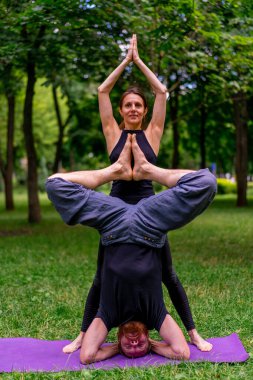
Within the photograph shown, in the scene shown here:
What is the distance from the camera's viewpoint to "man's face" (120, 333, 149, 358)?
4.88 m

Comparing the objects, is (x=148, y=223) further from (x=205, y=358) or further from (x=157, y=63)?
(x=157, y=63)

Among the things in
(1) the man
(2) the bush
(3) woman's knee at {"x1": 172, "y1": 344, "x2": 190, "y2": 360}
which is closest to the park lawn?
(3) woman's knee at {"x1": 172, "y1": 344, "x2": 190, "y2": 360}

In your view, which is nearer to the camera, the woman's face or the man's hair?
the man's hair

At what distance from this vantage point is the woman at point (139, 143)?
5.14 meters

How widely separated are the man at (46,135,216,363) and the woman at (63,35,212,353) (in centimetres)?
21

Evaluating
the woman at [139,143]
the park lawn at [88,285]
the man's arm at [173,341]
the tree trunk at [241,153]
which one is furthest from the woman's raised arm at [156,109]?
the tree trunk at [241,153]

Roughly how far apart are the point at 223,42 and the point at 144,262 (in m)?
7.36

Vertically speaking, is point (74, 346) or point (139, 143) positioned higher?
point (139, 143)

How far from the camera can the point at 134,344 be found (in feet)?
16.1

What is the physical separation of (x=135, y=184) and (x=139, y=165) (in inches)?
10.0

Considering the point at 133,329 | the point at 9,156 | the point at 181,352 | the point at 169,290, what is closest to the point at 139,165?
the point at 169,290

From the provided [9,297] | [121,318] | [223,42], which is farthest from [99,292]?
[223,42]

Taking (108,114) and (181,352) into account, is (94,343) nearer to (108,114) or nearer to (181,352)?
(181,352)

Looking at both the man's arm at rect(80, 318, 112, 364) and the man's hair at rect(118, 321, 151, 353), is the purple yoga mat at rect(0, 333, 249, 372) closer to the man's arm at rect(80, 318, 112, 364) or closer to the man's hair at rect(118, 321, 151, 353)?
the man's arm at rect(80, 318, 112, 364)
